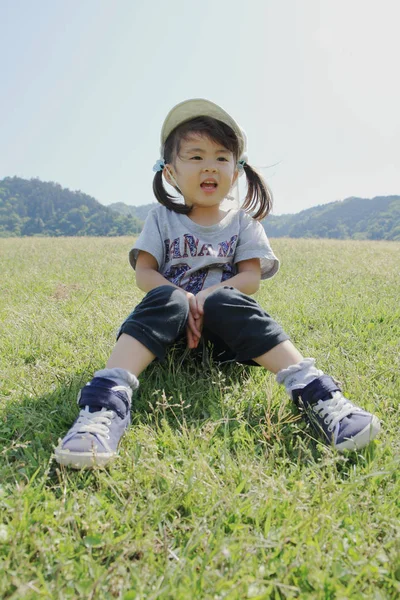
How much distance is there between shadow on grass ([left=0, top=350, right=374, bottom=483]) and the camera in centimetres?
185

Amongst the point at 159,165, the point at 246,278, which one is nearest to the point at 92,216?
the point at 159,165

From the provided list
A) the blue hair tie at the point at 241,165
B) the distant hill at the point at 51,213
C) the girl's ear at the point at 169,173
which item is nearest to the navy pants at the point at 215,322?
the girl's ear at the point at 169,173

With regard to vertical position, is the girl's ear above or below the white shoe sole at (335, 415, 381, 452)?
above

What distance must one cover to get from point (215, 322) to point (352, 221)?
15953 cm

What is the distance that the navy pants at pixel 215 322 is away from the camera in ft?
7.39

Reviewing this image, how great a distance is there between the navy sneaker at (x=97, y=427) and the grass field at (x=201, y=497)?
6 cm

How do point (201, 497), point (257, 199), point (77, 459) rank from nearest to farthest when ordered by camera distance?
point (201, 497) → point (77, 459) → point (257, 199)

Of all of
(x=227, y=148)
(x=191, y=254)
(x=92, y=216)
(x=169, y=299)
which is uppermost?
(x=92, y=216)

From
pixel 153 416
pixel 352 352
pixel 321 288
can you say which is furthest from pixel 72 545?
pixel 321 288

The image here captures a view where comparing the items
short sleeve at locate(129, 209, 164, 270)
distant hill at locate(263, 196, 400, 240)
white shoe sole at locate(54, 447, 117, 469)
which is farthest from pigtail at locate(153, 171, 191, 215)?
distant hill at locate(263, 196, 400, 240)

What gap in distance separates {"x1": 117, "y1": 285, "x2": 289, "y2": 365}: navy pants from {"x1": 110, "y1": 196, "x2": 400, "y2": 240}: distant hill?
120461 mm

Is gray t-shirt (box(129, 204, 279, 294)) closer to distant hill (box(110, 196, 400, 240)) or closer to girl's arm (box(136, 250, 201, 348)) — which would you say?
girl's arm (box(136, 250, 201, 348))

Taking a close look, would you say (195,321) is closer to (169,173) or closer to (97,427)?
(97,427)

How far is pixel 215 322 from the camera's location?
2.35m
